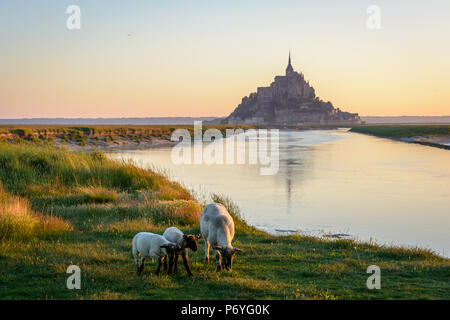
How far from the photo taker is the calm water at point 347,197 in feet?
61.5

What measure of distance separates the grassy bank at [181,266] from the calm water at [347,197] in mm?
3613

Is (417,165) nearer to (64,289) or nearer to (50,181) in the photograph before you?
(50,181)

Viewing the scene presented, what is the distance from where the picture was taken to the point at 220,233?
9.89 meters

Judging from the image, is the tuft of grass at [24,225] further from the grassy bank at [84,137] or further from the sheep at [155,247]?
the grassy bank at [84,137]

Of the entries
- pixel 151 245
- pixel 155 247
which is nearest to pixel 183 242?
pixel 155 247

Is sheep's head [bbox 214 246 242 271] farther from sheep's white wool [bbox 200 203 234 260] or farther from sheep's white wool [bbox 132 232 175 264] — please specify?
sheep's white wool [bbox 132 232 175 264]

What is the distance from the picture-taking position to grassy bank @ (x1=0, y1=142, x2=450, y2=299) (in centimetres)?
861

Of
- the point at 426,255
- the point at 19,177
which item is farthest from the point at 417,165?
the point at 19,177

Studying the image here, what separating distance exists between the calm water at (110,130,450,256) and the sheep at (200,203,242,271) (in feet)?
23.2

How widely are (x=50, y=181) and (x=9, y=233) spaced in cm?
1067

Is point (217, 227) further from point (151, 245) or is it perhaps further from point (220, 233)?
point (151, 245)

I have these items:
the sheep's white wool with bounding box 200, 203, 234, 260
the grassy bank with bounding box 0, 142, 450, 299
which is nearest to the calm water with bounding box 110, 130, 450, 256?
the grassy bank with bounding box 0, 142, 450, 299

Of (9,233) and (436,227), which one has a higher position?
(9,233)
